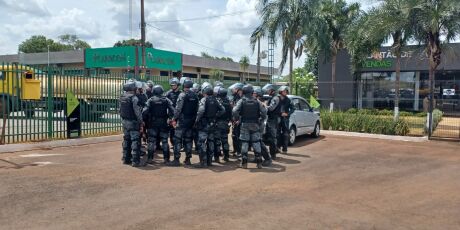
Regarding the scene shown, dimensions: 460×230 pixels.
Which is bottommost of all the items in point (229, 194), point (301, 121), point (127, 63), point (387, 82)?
point (229, 194)

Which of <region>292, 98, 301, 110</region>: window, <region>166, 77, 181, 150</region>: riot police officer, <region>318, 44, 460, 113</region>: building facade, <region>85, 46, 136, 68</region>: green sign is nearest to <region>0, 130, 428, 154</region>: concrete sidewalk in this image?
<region>292, 98, 301, 110</region>: window

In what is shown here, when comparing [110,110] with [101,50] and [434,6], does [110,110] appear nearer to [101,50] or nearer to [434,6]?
[434,6]

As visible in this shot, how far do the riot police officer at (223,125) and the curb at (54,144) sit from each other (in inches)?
179

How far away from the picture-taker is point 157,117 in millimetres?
9203

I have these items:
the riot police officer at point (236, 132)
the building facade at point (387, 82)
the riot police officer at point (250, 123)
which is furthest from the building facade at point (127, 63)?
the riot police officer at point (250, 123)

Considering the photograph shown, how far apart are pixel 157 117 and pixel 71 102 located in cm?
407

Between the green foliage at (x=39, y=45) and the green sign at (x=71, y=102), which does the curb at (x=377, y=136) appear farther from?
the green foliage at (x=39, y=45)

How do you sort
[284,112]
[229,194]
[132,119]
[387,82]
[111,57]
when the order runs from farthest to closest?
[111,57] → [387,82] → [284,112] → [132,119] → [229,194]

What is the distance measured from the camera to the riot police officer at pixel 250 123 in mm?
9047

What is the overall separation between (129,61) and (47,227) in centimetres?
2800

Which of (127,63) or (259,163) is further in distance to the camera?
(127,63)

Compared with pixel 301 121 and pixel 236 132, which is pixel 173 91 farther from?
pixel 301 121

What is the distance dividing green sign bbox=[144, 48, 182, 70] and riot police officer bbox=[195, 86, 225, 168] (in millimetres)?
24936

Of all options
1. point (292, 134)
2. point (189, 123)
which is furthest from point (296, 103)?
point (189, 123)
